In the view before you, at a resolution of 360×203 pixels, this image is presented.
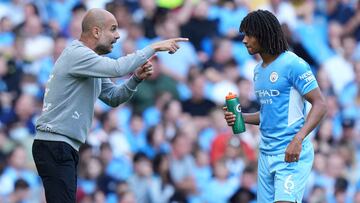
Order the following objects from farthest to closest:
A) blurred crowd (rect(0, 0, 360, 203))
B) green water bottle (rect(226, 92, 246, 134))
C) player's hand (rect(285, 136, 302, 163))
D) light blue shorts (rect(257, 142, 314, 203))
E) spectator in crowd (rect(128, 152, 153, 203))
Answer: spectator in crowd (rect(128, 152, 153, 203)) < blurred crowd (rect(0, 0, 360, 203)) < green water bottle (rect(226, 92, 246, 134)) < light blue shorts (rect(257, 142, 314, 203)) < player's hand (rect(285, 136, 302, 163))

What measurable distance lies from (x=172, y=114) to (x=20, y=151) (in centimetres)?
259

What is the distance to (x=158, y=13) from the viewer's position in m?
16.3

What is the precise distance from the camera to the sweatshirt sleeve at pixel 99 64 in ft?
29.1

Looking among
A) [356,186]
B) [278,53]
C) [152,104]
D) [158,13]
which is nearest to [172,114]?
[152,104]

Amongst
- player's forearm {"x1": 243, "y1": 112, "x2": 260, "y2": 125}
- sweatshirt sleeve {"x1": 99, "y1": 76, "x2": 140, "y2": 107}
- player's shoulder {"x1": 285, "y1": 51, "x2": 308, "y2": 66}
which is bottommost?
player's forearm {"x1": 243, "y1": 112, "x2": 260, "y2": 125}

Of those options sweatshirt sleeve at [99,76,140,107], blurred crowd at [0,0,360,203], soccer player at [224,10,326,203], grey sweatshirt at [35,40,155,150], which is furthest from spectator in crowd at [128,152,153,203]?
grey sweatshirt at [35,40,155,150]

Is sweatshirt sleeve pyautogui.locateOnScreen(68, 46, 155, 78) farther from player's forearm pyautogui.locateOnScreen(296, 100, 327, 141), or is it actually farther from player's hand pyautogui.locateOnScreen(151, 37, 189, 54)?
player's forearm pyautogui.locateOnScreen(296, 100, 327, 141)

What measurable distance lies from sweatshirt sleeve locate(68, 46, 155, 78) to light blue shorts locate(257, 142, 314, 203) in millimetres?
1387

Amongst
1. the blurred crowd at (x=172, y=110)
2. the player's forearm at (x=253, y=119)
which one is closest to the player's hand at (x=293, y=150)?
the player's forearm at (x=253, y=119)

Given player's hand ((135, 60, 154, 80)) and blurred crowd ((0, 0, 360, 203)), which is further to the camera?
blurred crowd ((0, 0, 360, 203))

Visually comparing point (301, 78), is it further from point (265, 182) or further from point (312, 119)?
point (265, 182)

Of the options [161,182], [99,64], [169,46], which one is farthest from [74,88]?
[161,182]

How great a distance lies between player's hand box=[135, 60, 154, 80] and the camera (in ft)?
30.2

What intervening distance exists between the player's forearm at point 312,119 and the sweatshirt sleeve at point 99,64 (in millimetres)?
1396
